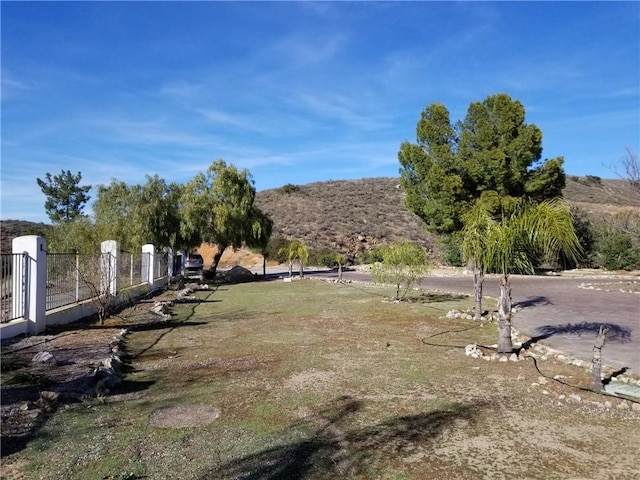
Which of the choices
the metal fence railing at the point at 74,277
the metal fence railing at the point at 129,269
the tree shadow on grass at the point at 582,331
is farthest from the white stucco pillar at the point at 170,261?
the tree shadow on grass at the point at 582,331

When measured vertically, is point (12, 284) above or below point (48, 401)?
above

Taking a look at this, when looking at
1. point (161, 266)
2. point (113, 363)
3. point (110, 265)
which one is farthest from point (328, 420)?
point (161, 266)

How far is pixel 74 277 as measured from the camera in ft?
43.3

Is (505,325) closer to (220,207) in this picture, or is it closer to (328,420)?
(328,420)

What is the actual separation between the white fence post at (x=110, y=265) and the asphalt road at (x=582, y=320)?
35.2ft

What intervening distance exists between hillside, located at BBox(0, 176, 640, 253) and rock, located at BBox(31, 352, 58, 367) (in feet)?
130

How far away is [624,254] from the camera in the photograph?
108ft

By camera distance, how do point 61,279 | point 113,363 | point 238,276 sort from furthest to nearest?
point 238,276, point 61,279, point 113,363

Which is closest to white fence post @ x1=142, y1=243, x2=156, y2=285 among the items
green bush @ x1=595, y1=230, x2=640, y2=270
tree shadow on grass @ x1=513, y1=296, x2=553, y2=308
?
tree shadow on grass @ x1=513, y1=296, x2=553, y2=308

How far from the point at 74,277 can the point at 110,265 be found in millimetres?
926

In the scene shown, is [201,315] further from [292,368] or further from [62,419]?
[62,419]

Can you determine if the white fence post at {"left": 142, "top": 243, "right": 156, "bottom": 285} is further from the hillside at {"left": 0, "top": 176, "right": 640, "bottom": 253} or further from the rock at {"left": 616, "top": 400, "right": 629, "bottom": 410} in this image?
the hillside at {"left": 0, "top": 176, "right": 640, "bottom": 253}

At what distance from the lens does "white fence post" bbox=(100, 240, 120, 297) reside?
13695mm

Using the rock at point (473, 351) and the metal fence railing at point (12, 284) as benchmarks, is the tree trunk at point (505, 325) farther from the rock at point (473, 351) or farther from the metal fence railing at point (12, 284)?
the metal fence railing at point (12, 284)
